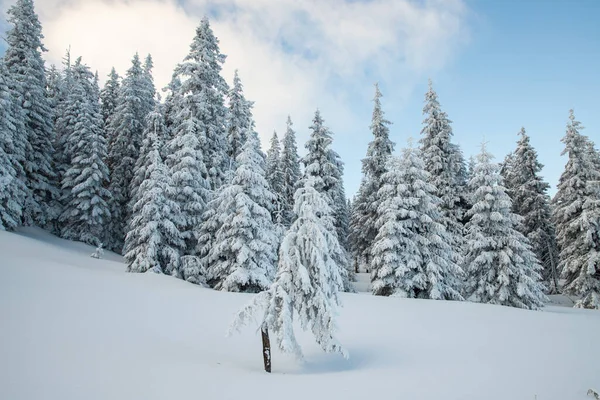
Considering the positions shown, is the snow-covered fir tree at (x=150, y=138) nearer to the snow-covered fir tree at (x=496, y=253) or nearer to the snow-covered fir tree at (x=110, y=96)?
the snow-covered fir tree at (x=110, y=96)

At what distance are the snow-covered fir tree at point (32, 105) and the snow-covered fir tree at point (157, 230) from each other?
12964mm

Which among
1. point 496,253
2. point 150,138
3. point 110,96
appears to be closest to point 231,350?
point 496,253

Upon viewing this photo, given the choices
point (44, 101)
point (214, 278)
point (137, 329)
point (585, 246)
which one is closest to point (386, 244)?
point (214, 278)

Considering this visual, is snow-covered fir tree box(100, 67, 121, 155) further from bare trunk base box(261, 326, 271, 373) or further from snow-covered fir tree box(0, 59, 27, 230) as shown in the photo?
bare trunk base box(261, 326, 271, 373)

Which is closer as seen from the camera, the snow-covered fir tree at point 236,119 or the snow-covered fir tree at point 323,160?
Result: the snow-covered fir tree at point 323,160

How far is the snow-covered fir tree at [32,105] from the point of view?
93.6 feet

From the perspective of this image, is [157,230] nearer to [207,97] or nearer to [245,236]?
[245,236]

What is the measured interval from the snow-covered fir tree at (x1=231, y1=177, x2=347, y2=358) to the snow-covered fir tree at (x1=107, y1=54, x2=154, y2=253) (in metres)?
28.9

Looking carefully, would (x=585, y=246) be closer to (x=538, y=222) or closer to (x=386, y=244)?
(x=538, y=222)

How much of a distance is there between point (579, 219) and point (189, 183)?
2870cm

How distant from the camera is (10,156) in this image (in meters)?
24.8

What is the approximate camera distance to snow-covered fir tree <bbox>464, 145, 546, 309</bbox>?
22.3m

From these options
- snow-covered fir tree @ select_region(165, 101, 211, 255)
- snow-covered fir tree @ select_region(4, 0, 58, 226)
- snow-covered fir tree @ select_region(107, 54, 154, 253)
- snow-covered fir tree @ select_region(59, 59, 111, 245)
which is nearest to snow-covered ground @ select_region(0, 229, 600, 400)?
snow-covered fir tree @ select_region(165, 101, 211, 255)

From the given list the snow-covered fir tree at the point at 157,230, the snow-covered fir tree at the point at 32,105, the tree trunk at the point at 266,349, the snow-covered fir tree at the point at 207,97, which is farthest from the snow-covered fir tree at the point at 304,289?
the snow-covered fir tree at the point at 32,105
